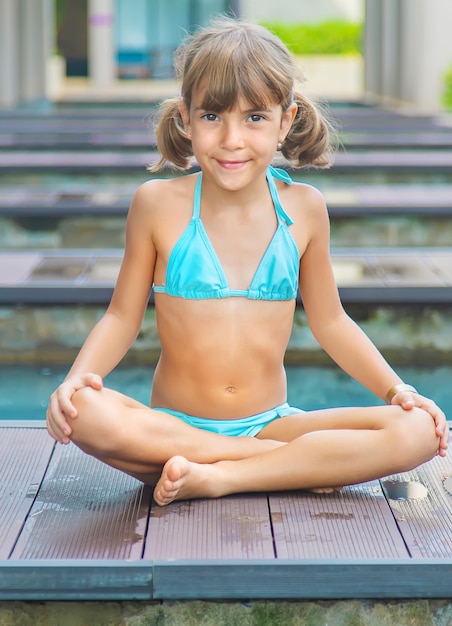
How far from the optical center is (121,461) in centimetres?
235

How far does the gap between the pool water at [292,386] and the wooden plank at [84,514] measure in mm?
1272

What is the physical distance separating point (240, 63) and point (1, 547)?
1.16 meters

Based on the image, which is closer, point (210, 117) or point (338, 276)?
point (210, 117)

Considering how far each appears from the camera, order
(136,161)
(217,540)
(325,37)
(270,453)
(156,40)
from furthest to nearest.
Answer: (156,40) → (325,37) → (136,161) → (270,453) → (217,540)

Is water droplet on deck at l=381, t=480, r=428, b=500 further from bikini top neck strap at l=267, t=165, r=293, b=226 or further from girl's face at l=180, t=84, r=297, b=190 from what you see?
girl's face at l=180, t=84, r=297, b=190

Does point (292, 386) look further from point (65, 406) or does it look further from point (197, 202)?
point (65, 406)

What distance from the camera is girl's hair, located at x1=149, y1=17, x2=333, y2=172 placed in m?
2.33

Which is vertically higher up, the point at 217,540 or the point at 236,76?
the point at 236,76

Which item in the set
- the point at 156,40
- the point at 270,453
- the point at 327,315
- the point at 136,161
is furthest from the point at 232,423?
the point at 156,40

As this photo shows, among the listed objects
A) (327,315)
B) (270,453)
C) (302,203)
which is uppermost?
(302,203)

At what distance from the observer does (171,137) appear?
8.54ft

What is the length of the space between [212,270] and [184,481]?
511mm

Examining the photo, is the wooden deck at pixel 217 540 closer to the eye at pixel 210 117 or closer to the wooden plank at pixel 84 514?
the wooden plank at pixel 84 514

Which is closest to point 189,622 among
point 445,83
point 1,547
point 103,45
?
point 1,547
